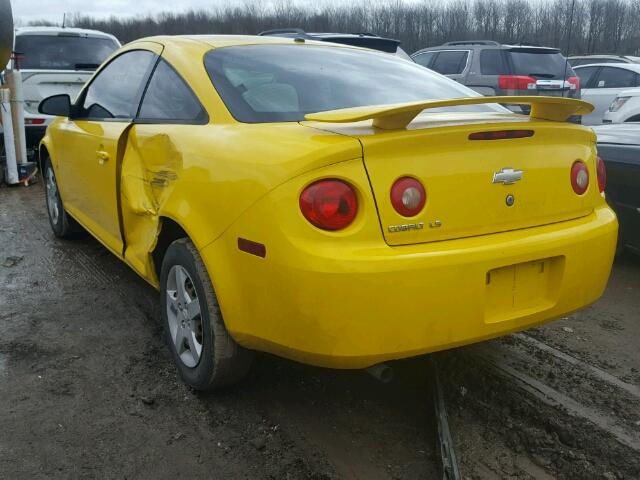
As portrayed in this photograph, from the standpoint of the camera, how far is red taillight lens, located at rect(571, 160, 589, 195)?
2699mm

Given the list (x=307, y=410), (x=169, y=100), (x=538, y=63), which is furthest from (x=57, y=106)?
(x=538, y=63)

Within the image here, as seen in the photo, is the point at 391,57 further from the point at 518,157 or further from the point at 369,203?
Answer: the point at 369,203

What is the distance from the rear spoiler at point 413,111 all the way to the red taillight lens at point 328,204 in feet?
0.83

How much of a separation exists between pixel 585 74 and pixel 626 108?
3331 mm

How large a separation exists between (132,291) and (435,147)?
2.59 m

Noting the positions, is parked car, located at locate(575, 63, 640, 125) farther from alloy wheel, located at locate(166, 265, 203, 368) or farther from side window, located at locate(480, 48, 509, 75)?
alloy wheel, located at locate(166, 265, 203, 368)

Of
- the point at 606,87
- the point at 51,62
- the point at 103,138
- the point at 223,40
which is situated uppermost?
the point at 223,40

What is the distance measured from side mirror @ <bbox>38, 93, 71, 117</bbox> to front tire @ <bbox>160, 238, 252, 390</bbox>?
6.48ft

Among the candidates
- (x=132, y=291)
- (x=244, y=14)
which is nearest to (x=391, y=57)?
(x=132, y=291)

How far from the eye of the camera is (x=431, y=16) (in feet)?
164

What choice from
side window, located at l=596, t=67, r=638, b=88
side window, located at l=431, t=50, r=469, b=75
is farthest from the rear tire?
side window, located at l=596, t=67, r=638, b=88

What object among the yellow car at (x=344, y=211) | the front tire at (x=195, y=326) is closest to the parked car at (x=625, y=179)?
the yellow car at (x=344, y=211)

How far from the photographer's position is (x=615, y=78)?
11.7 metres

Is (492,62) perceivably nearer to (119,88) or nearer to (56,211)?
(56,211)
